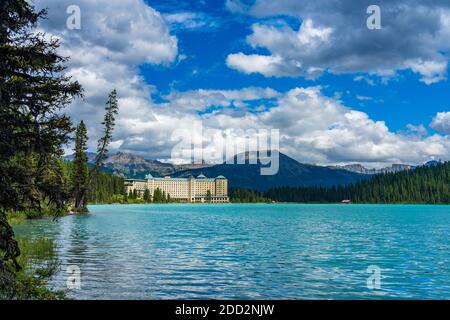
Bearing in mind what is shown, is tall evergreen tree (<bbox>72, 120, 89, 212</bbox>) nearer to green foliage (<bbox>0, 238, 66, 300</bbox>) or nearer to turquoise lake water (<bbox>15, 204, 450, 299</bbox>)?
turquoise lake water (<bbox>15, 204, 450, 299</bbox>)

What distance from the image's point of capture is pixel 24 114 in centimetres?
1758

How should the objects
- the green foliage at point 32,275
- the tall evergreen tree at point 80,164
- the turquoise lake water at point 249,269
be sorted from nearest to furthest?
the green foliage at point 32,275, the turquoise lake water at point 249,269, the tall evergreen tree at point 80,164

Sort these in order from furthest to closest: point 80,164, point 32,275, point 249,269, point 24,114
→ point 80,164, point 249,269, point 32,275, point 24,114

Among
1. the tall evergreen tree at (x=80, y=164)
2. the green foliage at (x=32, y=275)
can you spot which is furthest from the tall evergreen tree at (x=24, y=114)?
the tall evergreen tree at (x=80, y=164)

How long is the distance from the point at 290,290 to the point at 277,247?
72.5 feet

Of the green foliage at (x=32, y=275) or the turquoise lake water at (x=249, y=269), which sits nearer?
the green foliage at (x=32, y=275)

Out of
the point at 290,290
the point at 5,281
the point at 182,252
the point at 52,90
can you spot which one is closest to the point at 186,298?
the point at 290,290

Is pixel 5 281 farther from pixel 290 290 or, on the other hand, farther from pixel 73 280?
pixel 290 290

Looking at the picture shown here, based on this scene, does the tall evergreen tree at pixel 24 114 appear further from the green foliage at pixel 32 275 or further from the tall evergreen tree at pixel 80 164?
the tall evergreen tree at pixel 80 164

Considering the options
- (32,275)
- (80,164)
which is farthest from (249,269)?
(80,164)

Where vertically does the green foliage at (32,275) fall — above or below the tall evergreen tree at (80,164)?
below

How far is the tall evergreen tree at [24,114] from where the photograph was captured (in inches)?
647

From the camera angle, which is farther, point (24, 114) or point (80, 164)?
point (80, 164)

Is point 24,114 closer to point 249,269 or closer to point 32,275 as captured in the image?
point 32,275
